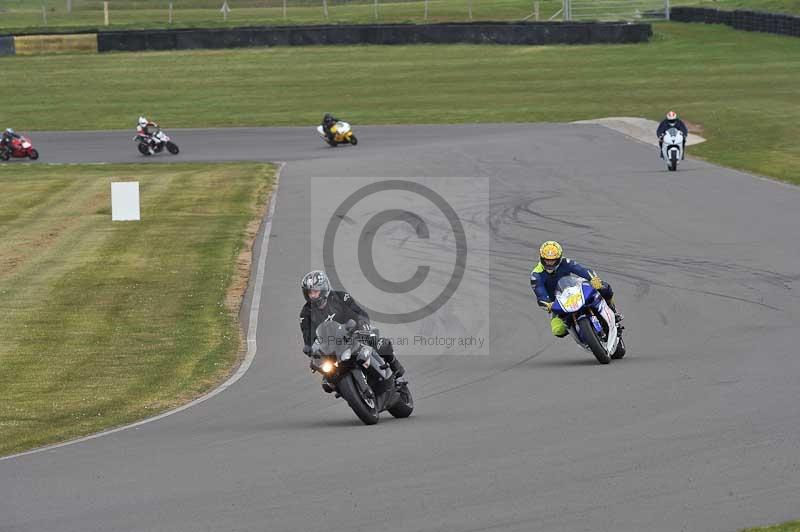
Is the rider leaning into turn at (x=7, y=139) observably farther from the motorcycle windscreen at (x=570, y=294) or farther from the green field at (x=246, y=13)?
the motorcycle windscreen at (x=570, y=294)

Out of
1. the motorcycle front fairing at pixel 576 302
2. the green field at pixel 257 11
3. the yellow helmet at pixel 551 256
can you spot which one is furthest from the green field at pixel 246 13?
the motorcycle front fairing at pixel 576 302

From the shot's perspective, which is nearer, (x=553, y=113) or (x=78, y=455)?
(x=78, y=455)

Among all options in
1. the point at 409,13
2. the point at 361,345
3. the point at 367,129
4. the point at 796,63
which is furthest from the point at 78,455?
the point at 409,13

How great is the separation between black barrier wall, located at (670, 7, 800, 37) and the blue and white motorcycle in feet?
171

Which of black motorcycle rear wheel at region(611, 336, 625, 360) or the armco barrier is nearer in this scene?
black motorcycle rear wheel at region(611, 336, 625, 360)

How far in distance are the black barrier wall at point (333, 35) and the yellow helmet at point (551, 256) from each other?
50.3 meters

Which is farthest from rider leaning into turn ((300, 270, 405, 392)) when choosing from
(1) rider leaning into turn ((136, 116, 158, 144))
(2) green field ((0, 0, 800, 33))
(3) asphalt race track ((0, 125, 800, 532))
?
(2) green field ((0, 0, 800, 33))

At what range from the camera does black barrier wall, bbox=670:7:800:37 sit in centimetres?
6581

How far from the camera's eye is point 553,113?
53062mm

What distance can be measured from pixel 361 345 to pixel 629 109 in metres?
40.7

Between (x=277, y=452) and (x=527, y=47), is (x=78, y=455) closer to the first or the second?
(x=277, y=452)

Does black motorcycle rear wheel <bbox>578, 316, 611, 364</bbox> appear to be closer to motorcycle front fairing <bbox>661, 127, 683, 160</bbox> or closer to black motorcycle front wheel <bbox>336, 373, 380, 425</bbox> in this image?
black motorcycle front wheel <bbox>336, 373, 380, 425</bbox>

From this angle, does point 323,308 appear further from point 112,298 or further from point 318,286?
point 112,298

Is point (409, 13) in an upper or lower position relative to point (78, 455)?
upper
